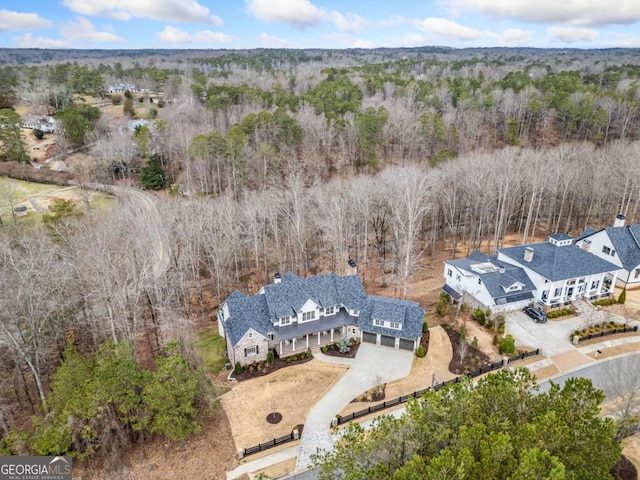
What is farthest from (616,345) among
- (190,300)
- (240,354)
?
(190,300)

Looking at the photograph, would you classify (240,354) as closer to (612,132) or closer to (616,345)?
(616,345)

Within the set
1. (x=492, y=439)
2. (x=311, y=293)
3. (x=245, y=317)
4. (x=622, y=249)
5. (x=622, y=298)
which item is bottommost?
(x=622, y=298)

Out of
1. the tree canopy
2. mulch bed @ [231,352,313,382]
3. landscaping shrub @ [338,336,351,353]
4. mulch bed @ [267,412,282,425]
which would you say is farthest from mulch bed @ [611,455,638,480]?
mulch bed @ [231,352,313,382]

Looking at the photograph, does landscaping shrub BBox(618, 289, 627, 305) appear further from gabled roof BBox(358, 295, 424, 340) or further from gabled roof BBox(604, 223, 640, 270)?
gabled roof BBox(358, 295, 424, 340)

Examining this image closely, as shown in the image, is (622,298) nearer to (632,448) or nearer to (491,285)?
(491,285)

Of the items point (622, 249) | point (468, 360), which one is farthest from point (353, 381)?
point (622, 249)
